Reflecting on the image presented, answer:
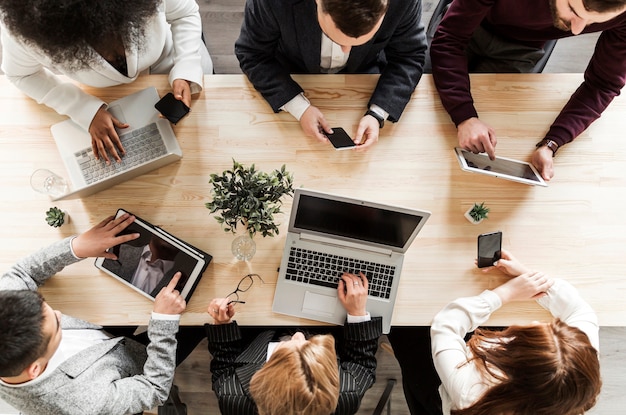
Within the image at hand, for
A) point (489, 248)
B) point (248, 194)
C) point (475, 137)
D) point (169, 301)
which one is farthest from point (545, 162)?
point (169, 301)

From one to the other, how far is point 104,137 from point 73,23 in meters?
0.42

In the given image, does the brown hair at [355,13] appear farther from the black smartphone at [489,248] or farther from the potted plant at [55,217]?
the potted plant at [55,217]

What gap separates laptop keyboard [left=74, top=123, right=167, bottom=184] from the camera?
1353 millimetres

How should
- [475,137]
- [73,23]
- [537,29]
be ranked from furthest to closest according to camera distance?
[537,29] → [475,137] → [73,23]

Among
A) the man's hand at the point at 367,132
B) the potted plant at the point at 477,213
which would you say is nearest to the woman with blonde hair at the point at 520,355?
the potted plant at the point at 477,213

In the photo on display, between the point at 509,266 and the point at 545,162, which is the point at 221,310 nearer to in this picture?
the point at 509,266

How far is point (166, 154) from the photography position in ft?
4.51

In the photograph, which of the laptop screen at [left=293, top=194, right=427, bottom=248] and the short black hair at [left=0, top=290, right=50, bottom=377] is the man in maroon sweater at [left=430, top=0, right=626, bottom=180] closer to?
the laptop screen at [left=293, top=194, right=427, bottom=248]

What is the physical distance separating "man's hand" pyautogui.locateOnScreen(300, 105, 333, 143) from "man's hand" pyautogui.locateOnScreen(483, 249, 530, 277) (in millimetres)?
670

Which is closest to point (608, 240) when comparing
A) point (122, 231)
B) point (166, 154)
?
point (166, 154)

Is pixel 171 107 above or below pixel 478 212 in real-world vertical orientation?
above

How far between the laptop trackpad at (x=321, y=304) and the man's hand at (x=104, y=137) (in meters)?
0.74

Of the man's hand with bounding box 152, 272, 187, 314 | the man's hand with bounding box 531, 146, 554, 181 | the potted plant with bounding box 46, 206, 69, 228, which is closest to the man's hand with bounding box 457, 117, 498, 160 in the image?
the man's hand with bounding box 531, 146, 554, 181

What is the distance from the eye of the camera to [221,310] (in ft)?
4.26
